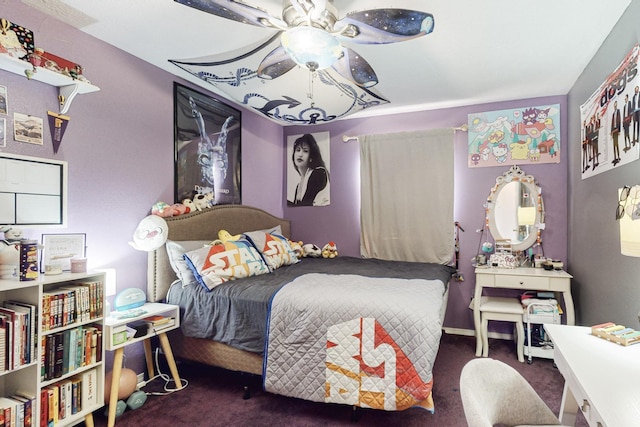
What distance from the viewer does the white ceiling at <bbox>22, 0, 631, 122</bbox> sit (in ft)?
6.30

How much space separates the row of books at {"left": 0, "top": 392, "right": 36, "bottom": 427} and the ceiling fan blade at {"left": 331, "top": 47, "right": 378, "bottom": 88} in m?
2.33

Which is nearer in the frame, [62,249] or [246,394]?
[62,249]

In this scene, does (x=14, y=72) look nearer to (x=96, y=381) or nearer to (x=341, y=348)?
(x=96, y=381)

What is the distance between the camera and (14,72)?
6.11 feet

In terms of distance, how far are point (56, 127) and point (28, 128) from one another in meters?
0.14

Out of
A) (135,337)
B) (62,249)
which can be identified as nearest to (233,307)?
(135,337)

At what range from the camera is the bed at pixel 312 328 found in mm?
1823

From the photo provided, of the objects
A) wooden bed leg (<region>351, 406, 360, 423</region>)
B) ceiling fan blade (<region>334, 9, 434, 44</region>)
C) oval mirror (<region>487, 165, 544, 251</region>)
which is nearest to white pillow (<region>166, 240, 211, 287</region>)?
wooden bed leg (<region>351, 406, 360, 423</region>)

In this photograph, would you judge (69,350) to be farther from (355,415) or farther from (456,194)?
(456,194)

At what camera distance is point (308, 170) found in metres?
4.35

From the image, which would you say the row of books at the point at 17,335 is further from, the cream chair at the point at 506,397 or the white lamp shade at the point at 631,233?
the white lamp shade at the point at 631,233

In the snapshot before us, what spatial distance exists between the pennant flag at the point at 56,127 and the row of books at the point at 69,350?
41.7 inches

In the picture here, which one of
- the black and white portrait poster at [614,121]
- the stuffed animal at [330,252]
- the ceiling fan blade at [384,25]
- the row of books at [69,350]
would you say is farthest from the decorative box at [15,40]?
the black and white portrait poster at [614,121]

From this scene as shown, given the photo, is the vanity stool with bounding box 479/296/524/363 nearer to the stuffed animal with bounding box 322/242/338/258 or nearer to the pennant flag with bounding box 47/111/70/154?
the stuffed animal with bounding box 322/242/338/258
